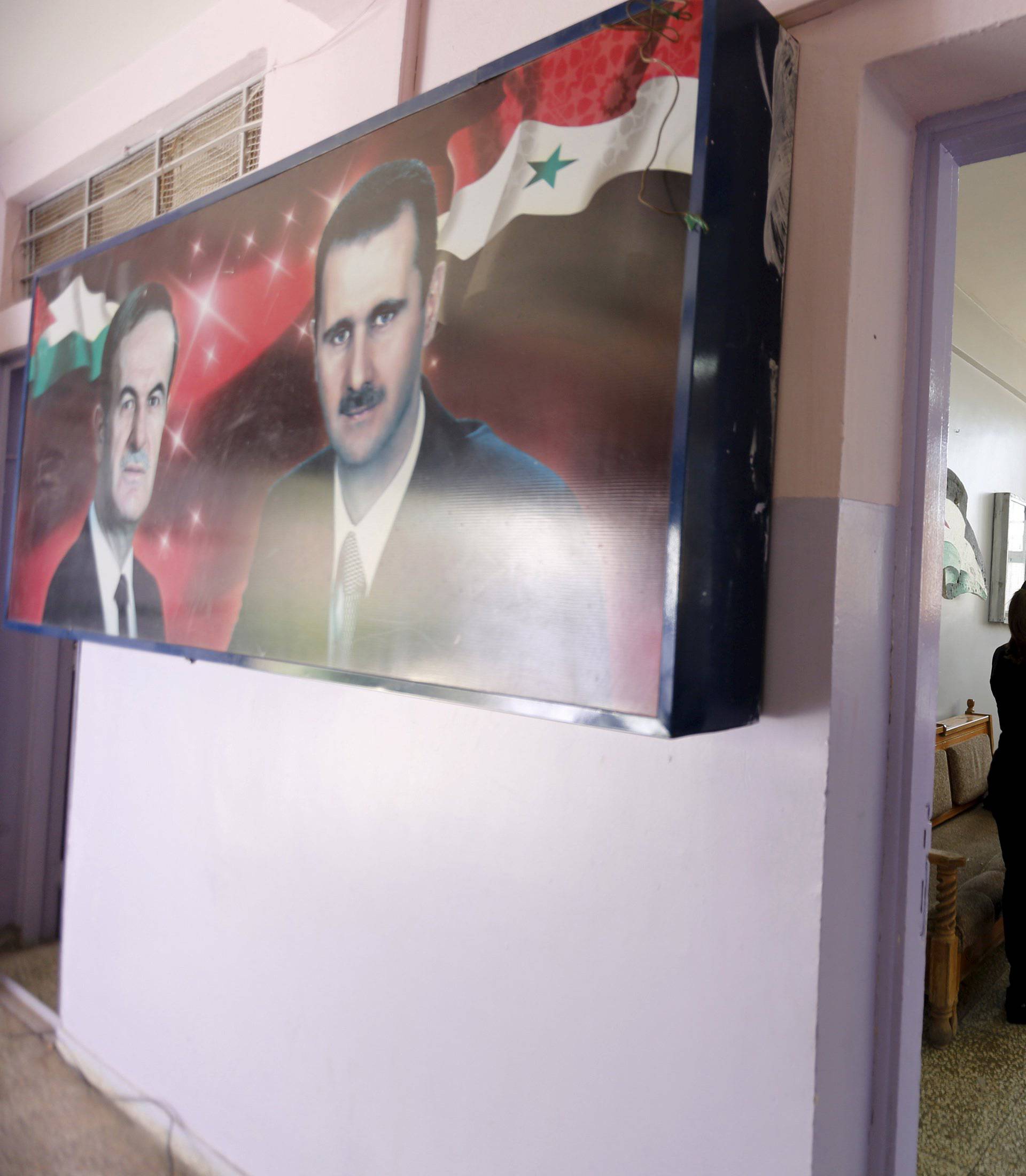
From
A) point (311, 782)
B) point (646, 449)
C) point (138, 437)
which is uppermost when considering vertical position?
point (138, 437)

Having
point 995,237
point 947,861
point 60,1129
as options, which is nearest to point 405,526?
point 60,1129

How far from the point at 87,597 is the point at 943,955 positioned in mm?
2738

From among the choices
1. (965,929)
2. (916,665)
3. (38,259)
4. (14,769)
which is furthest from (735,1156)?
(38,259)

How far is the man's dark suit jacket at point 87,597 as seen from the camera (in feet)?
6.25

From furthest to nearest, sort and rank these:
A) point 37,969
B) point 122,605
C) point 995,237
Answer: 1. point 995,237
2. point 37,969
3. point 122,605

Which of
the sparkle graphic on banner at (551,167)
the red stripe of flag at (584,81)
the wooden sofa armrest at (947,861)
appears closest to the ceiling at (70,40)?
the red stripe of flag at (584,81)

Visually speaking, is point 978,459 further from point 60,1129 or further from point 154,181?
point 60,1129

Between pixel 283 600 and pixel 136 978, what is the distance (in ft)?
4.30

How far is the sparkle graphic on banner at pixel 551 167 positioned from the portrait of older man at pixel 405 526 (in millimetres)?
209

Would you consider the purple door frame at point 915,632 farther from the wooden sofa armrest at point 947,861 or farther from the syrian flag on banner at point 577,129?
the wooden sofa armrest at point 947,861

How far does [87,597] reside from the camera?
210cm

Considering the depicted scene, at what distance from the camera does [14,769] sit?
10.9ft

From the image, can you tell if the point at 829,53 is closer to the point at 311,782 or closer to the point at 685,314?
the point at 685,314

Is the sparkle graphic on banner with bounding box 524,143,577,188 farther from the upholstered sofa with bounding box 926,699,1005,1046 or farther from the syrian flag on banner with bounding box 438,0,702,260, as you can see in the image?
the upholstered sofa with bounding box 926,699,1005,1046
